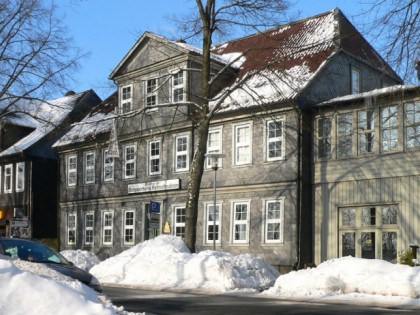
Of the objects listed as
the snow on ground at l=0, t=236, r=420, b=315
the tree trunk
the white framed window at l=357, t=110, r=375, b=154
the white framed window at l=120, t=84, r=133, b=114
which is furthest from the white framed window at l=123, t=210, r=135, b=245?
the white framed window at l=357, t=110, r=375, b=154

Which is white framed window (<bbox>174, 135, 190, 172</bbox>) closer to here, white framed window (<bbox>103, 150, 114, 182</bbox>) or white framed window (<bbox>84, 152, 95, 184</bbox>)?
white framed window (<bbox>103, 150, 114, 182</bbox>)

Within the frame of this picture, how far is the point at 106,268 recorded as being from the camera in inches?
1003

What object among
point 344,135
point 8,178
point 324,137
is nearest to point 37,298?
point 344,135

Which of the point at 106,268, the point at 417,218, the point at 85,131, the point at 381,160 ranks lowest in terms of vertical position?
the point at 106,268

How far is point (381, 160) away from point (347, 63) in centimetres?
643

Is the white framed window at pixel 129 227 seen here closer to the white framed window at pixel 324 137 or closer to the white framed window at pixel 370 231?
the white framed window at pixel 324 137

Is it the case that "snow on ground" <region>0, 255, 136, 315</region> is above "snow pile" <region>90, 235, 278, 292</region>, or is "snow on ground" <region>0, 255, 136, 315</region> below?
above

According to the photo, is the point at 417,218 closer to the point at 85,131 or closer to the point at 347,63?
the point at 347,63

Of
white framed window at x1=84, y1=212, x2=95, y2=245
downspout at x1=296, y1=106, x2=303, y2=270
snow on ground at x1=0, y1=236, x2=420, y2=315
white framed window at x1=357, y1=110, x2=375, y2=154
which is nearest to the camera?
snow on ground at x1=0, y1=236, x2=420, y2=315

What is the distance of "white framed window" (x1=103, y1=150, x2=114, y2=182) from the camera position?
36.7 meters

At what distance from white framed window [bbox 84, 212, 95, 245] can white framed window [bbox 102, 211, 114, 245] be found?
3.61 ft

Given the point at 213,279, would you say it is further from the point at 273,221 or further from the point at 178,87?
the point at 178,87

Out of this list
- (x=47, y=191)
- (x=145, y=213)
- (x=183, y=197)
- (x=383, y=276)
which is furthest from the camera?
(x=47, y=191)

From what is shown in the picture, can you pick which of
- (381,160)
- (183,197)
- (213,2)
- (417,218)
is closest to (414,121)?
(381,160)
